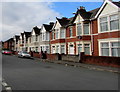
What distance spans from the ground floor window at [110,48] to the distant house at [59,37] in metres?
10.6

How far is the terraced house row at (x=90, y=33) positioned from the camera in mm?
20078

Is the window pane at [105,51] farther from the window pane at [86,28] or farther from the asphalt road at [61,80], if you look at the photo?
→ the asphalt road at [61,80]

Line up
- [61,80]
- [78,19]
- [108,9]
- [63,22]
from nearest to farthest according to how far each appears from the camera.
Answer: [61,80] → [108,9] → [78,19] → [63,22]

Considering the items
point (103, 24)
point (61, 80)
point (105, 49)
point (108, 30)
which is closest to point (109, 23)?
point (108, 30)

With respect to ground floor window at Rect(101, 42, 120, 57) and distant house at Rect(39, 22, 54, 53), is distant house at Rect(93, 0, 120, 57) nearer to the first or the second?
ground floor window at Rect(101, 42, 120, 57)

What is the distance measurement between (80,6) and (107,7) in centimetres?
795

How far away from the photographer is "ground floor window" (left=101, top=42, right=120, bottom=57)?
19481 millimetres

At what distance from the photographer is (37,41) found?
4581 centimetres

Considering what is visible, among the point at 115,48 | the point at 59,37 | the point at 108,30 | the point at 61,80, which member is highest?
the point at 59,37

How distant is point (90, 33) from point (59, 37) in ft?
29.7

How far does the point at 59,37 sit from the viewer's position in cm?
3247

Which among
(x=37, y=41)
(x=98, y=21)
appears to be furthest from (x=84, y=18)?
(x=37, y=41)

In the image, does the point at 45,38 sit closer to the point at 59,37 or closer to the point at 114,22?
the point at 59,37

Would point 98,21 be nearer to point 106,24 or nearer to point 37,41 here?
point 106,24
